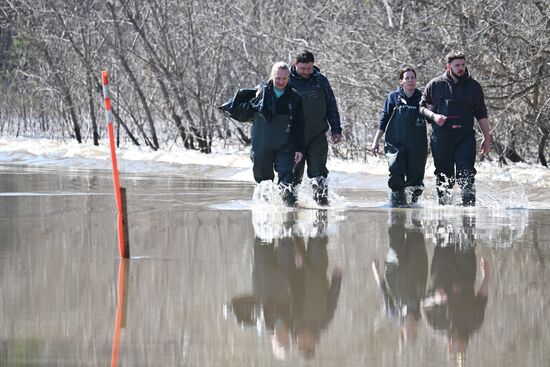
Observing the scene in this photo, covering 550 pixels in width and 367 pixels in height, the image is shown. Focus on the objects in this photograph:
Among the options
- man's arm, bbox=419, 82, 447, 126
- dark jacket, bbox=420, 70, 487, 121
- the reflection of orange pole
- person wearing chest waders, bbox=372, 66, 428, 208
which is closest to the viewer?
the reflection of orange pole

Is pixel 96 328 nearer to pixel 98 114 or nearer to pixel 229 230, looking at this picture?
pixel 229 230

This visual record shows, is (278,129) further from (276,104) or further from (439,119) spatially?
(439,119)

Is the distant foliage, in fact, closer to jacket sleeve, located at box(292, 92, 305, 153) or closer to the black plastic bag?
jacket sleeve, located at box(292, 92, 305, 153)

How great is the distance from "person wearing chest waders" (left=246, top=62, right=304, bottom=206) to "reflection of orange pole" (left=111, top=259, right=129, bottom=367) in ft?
14.2

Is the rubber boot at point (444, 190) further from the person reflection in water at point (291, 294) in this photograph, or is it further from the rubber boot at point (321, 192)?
the person reflection in water at point (291, 294)

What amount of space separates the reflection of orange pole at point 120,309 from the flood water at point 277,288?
13 millimetres

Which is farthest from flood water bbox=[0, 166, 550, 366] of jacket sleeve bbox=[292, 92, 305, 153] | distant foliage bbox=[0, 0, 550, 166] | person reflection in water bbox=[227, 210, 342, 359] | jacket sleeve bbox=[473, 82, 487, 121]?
distant foliage bbox=[0, 0, 550, 166]

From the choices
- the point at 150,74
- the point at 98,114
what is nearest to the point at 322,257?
the point at 150,74

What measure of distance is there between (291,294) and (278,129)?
5.62 metres

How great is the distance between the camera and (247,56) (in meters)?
25.2

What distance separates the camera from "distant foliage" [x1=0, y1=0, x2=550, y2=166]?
58.3ft

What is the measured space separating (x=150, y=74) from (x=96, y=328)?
2230 centimetres

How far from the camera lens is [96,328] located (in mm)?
6492

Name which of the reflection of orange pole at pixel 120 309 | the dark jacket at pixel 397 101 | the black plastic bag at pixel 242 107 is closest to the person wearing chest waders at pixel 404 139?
the dark jacket at pixel 397 101
